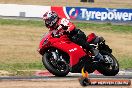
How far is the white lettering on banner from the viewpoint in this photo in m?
34.8

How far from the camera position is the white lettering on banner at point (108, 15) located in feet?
114

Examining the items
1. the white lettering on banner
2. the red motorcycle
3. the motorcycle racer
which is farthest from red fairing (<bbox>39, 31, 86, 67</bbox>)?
the white lettering on banner

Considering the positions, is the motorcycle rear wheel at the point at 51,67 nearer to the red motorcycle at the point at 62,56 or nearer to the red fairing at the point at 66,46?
the red motorcycle at the point at 62,56

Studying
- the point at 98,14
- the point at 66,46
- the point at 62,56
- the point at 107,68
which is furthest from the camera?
the point at 98,14

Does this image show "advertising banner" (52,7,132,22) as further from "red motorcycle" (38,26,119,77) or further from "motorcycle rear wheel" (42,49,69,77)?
"motorcycle rear wheel" (42,49,69,77)

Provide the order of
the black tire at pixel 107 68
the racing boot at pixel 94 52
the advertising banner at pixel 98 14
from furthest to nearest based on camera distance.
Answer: the advertising banner at pixel 98 14 → the black tire at pixel 107 68 → the racing boot at pixel 94 52

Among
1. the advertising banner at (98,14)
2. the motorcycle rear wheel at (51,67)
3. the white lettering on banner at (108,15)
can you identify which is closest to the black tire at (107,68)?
the motorcycle rear wheel at (51,67)

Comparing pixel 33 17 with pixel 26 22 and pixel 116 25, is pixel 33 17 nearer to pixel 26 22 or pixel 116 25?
pixel 26 22

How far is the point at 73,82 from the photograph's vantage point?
10891 mm

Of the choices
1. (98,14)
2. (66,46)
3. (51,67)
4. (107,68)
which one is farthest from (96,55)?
(98,14)

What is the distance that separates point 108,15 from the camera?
35406 millimetres

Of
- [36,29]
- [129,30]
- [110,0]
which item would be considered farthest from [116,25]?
[110,0]

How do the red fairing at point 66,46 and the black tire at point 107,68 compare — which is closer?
the red fairing at point 66,46

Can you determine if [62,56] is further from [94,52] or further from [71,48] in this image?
[94,52]
